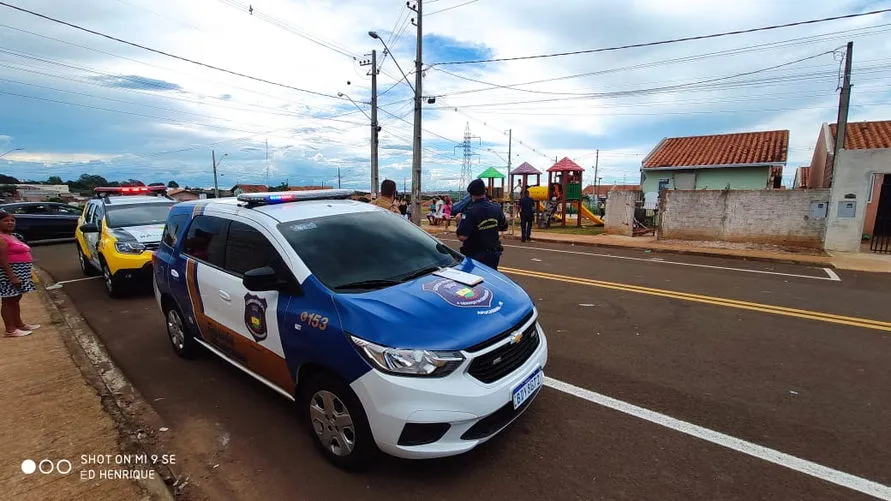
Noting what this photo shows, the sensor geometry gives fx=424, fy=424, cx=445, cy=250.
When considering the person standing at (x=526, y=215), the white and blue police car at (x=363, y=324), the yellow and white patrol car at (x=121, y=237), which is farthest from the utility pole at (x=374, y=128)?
the white and blue police car at (x=363, y=324)

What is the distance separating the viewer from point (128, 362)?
4.67 meters

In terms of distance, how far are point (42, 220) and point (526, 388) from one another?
19818 mm

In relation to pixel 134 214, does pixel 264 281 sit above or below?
below

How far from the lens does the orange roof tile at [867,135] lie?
16297 mm

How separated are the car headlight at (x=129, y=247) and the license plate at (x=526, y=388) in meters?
7.16

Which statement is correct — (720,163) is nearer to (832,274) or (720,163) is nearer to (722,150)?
Result: (722,150)

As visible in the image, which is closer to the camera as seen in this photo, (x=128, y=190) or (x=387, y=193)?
(x=387, y=193)

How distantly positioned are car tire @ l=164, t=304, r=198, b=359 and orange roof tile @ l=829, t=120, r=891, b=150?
21.6 metres

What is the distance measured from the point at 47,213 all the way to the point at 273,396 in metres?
18.0

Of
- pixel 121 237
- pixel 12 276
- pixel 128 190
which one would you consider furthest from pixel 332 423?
pixel 128 190

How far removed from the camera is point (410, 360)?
2.46 m

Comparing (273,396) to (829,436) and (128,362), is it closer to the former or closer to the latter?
(128,362)

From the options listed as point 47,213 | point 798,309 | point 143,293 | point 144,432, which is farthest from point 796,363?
point 47,213

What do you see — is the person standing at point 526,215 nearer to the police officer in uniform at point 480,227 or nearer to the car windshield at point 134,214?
the police officer in uniform at point 480,227
